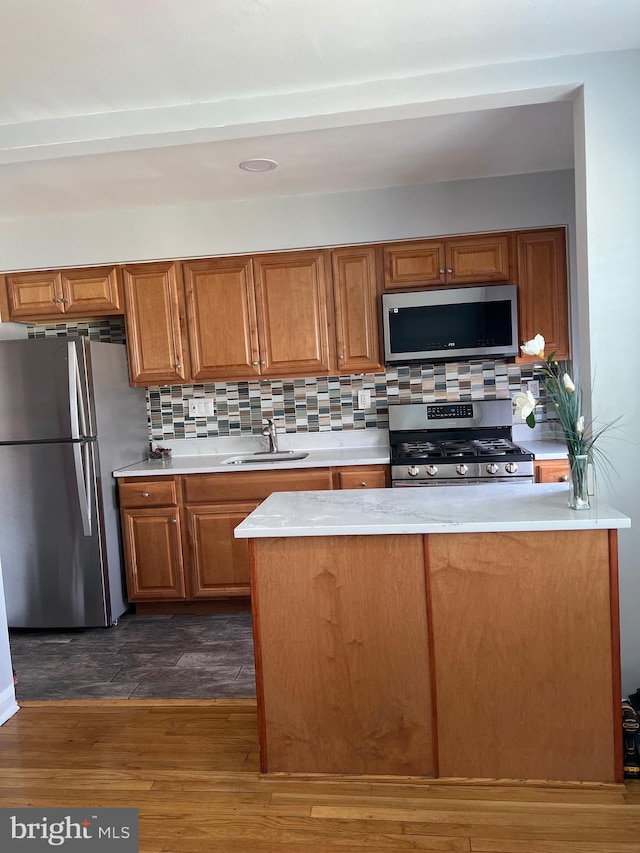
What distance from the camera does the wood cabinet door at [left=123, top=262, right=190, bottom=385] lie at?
3.68 metres

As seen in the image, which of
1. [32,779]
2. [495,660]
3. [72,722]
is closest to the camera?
[495,660]

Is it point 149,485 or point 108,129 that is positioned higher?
point 108,129

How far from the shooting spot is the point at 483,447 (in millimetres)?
3408

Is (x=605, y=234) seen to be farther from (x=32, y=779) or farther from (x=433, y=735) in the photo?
(x=32, y=779)

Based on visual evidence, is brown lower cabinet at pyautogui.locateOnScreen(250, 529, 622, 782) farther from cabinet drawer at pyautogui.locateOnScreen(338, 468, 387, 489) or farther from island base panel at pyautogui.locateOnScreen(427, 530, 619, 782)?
cabinet drawer at pyautogui.locateOnScreen(338, 468, 387, 489)

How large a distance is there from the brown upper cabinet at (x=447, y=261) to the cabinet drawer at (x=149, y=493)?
67.6 inches

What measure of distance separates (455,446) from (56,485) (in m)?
2.22

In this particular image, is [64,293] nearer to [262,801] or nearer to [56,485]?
[56,485]

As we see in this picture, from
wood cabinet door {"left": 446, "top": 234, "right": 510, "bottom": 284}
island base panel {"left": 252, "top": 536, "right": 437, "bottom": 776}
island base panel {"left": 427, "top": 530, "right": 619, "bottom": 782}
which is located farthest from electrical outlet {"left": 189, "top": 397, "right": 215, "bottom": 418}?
island base panel {"left": 427, "top": 530, "right": 619, "bottom": 782}

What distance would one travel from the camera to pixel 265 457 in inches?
151

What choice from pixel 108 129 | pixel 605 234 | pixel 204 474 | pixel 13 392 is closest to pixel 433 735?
pixel 605 234

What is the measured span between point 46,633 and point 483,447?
2.65 meters

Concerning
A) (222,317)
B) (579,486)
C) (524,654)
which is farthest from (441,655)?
(222,317)

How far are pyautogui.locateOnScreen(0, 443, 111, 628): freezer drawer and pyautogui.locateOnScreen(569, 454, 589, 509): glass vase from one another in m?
2.47
